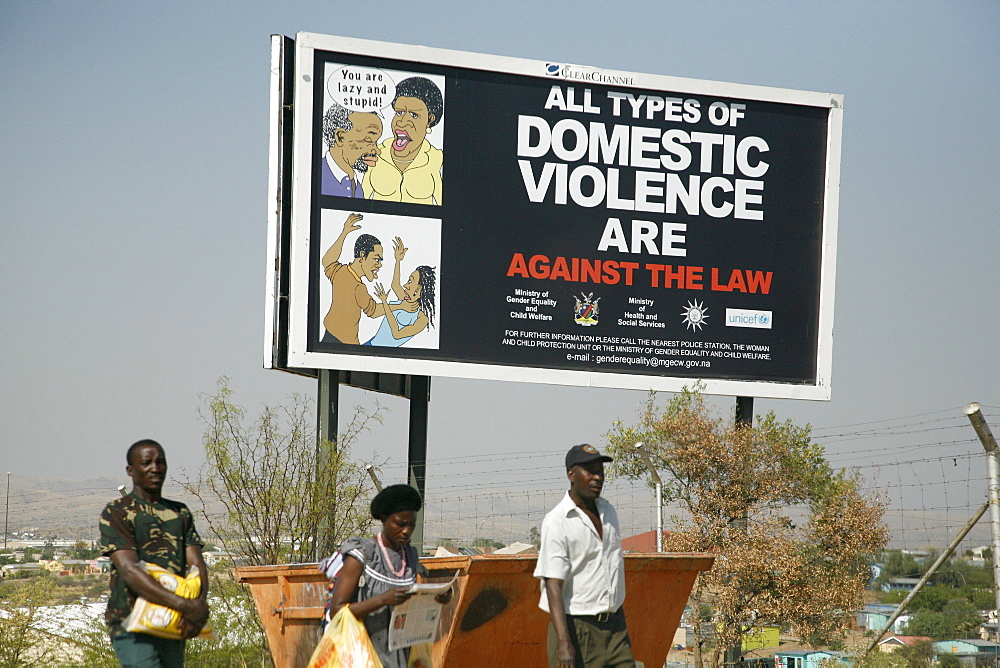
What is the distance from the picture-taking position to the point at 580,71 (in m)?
15.1

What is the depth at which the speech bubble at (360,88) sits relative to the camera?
14414mm

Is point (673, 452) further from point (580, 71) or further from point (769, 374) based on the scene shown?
point (580, 71)

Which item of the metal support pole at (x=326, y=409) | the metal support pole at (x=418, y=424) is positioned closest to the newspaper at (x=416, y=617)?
the metal support pole at (x=326, y=409)

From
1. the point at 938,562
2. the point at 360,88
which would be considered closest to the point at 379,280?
the point at 360,88

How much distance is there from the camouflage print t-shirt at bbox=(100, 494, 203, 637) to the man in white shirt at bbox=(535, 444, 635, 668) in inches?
74.9

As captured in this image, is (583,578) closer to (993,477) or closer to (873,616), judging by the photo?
(993,477)

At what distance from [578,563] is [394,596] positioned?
1114 millimetres

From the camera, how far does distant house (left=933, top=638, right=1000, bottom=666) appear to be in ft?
36.1

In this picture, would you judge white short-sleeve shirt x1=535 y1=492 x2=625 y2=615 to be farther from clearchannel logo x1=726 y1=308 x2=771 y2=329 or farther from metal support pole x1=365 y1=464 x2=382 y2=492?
clearchannel logo x1=726 y1=308 x2=771 y2=329

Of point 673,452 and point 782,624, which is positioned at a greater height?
point 673,452

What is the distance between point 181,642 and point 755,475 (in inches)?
461

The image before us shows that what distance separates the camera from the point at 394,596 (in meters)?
5.25

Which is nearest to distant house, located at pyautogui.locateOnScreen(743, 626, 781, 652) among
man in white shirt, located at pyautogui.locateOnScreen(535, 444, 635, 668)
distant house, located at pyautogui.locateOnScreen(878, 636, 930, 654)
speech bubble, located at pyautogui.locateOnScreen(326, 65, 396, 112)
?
distant house, located at pyautogui.locateOnScreen(878, 636, 930, 654)

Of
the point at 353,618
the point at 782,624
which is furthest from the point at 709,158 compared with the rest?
the point at 353,618
